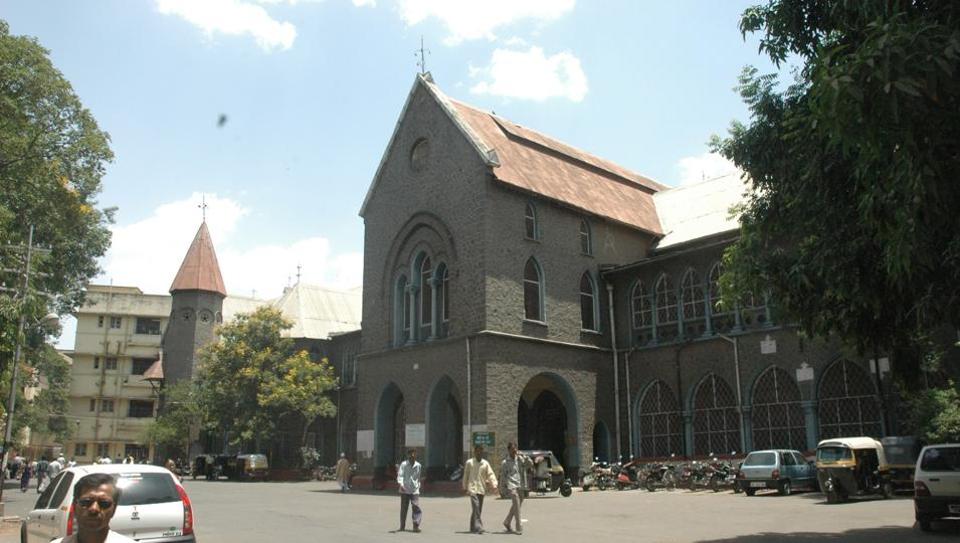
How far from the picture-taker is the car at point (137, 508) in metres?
9.43

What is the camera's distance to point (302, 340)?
158 ft

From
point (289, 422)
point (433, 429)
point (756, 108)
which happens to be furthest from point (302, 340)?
point (756, 108)

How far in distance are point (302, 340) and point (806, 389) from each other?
101 feet

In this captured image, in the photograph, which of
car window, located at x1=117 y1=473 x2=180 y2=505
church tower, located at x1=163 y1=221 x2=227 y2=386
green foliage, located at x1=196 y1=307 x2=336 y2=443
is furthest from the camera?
church tower, located at x1=163 y1=221 x2=227 y2=386

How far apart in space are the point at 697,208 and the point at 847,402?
39.4ft

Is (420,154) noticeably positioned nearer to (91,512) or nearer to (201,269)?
(91,512)

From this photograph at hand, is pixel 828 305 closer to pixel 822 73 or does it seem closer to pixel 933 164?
pixel 933 164

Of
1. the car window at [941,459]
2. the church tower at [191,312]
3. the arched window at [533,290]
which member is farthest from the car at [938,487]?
the church tower at [191,312]

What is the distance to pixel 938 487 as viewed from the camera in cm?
1313

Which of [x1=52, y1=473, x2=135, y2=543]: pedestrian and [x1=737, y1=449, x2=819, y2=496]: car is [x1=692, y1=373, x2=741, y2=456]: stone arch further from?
[x1=52, y1=473, x2=135, y2=543]: pedestrian

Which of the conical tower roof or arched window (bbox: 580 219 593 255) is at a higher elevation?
the conical tower roof

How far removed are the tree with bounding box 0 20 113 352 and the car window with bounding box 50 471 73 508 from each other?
21.8ft

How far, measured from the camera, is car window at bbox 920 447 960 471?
13361 mm

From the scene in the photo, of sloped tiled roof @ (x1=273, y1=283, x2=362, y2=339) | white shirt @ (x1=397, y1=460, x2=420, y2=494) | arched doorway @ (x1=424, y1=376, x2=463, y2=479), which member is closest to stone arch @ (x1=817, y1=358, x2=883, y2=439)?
arched doorway @ (x1=424, y1=376, x2=463, y2=479)
